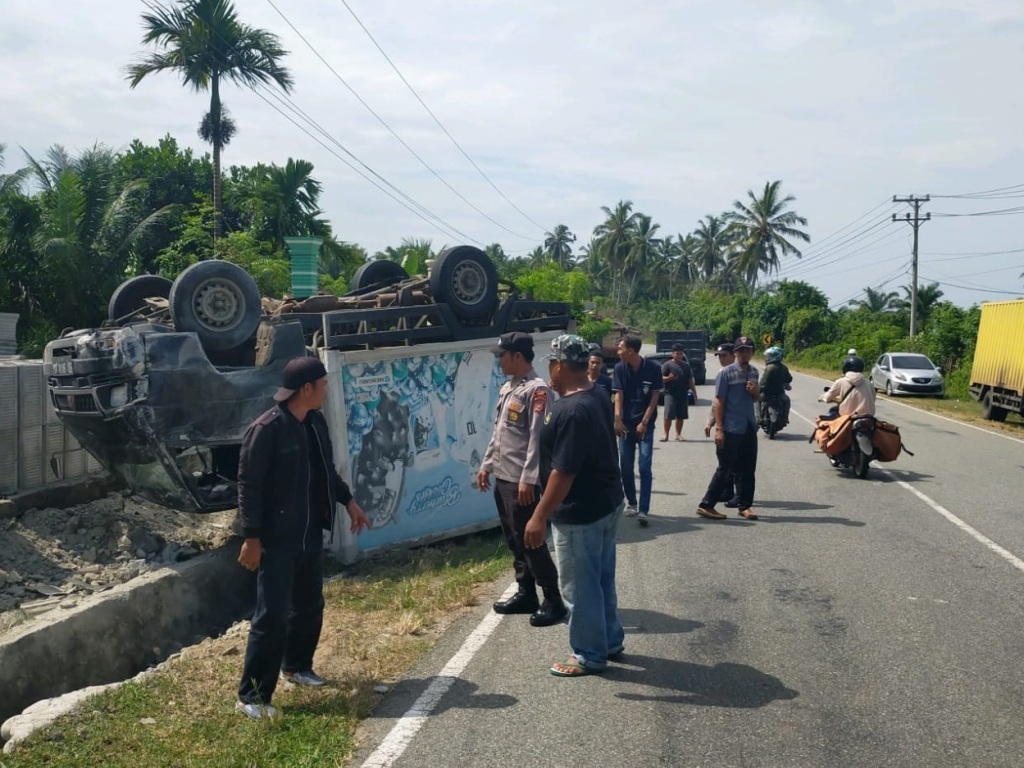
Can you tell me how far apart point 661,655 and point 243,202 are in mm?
30723

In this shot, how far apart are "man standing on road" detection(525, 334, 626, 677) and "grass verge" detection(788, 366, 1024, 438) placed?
705 inches

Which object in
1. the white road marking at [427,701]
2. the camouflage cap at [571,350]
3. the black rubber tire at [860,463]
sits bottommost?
the white road marking at [427,701]

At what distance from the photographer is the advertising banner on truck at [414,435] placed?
859 cm

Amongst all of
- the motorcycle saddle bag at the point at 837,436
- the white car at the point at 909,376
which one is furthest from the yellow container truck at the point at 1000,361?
the motorcycle saddle bag at the point at 837,436

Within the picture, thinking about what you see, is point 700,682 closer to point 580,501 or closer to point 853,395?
point 580,501

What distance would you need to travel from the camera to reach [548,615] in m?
6.35

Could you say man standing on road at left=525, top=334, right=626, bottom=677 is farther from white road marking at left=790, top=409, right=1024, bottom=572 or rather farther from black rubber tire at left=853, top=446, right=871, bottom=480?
black rubber tire at left=853, top=446, right=871, bottom=480

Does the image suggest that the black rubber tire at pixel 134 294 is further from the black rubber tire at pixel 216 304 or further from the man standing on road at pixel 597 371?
the man standing on road at pixel 597 371

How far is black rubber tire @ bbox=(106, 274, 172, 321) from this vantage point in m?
9.65

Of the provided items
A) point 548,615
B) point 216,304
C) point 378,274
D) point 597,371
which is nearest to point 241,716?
point 548,615

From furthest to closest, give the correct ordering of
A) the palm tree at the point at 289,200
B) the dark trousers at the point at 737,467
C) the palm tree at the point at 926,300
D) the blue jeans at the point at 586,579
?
the palm tree at the point at 926,300 < the palm tree at the point at 289,200 < the dark trousers at the point at 737,467 < the blue jeans at the point at 586,579

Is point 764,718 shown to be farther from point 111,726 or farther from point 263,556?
point 111,726

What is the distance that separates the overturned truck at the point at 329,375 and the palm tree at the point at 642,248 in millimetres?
82001

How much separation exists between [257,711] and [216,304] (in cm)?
440
